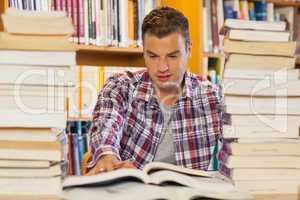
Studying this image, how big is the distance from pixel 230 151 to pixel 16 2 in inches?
58.4

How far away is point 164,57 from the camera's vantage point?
1739 millimetres

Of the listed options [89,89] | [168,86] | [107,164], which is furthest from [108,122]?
[89,89]

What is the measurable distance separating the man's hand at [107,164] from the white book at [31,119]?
0.23m

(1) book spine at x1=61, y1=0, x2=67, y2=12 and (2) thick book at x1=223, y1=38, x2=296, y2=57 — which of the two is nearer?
(2) thick book at x1=223, y1=38, x2=296, y2=57

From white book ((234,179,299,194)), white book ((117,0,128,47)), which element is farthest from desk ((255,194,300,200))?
white book ((117,0,128,47))

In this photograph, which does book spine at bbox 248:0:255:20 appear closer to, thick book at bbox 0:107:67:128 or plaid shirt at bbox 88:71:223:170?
plaid shirt at bbox 88:71:223:170

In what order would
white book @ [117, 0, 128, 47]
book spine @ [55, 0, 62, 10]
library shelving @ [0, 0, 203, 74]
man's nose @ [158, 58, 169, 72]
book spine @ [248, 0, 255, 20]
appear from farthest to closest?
book spine @ [248, 0, 255, 20]
library shelving @ [0, 0, 203, 74]
white book @ [117, 0, 128, 47]
book spine @ [55, 0, 62, 10]
man's nose @ [158, 58, 169, 72]

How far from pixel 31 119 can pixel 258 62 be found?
1.55 feet

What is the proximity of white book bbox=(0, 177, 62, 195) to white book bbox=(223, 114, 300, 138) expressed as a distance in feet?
1.20

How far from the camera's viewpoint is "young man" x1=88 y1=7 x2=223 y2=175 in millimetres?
1741

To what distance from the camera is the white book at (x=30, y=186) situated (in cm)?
90

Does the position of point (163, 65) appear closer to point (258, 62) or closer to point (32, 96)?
point (258, 62)

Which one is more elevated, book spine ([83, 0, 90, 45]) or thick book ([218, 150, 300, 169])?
book spine ([83, 0, 90, 45])

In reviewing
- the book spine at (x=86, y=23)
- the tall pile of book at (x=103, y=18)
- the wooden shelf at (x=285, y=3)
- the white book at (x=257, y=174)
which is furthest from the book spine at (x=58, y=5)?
the white book at (x=257, y=174)
